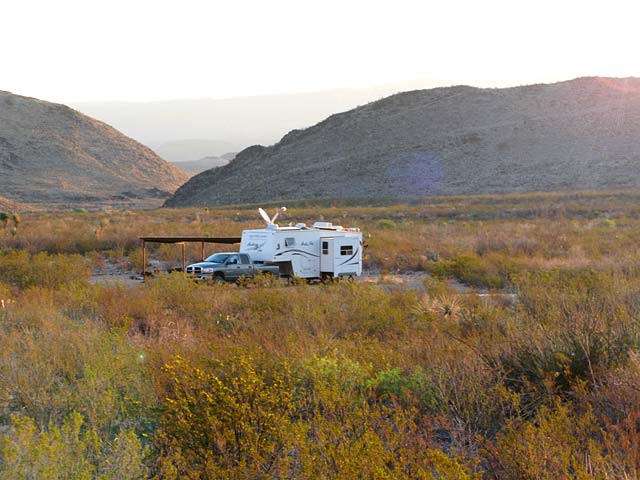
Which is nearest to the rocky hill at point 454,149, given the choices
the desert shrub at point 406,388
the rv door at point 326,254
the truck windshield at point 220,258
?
the rv door at point 326,254

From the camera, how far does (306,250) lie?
19.3 metres

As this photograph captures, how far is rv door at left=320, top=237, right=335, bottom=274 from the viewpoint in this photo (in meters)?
19.4

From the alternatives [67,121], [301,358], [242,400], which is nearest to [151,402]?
[242,400]

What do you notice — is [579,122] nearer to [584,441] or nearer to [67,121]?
[584,441]

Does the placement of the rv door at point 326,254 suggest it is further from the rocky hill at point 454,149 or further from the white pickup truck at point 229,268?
the rocky hill at point 454,149

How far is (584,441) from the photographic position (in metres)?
5.43

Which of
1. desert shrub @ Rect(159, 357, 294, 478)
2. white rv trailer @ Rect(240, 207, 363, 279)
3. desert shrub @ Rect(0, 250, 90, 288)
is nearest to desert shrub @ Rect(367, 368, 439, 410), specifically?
desert shrub @ Rect(159, 357, 294, 478)

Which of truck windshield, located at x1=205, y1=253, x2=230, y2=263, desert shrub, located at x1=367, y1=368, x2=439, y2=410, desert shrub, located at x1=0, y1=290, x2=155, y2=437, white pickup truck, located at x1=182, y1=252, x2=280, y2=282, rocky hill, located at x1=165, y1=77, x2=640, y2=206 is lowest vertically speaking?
white pickup truck, located at x1=182, y1=252, x2=280, y2=282

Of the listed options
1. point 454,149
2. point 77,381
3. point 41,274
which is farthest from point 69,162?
point 77,381

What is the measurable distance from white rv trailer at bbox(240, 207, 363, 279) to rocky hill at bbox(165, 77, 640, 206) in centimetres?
4364

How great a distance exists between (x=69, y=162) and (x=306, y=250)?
99285mm

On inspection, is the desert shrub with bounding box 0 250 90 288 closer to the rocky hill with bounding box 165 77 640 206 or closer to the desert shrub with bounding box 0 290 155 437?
the desert shrub with bounding box 0 290 155 437

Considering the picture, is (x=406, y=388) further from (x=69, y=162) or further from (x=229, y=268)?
(x=69, y=162)

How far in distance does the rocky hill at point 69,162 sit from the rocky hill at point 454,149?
19.0 meters
